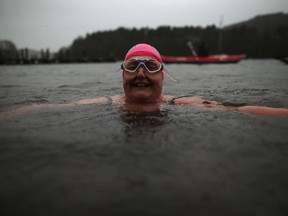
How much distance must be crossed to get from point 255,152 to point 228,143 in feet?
1.05

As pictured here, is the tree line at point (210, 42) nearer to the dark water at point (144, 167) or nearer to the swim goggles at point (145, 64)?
the swim goggles at point (145, 64)

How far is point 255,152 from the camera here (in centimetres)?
252

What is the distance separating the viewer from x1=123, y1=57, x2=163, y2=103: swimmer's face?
4.45 meters

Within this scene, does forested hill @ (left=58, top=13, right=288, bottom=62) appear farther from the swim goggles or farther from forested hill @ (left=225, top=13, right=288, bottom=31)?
the swim goggles

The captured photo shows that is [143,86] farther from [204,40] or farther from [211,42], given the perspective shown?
[211,42]

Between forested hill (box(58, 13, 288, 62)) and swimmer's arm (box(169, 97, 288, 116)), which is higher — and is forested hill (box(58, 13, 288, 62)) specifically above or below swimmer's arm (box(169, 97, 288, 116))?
above

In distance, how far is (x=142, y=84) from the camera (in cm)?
452

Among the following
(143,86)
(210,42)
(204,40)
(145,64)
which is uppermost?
(204,40)

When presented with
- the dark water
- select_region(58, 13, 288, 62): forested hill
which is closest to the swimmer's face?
the dark water

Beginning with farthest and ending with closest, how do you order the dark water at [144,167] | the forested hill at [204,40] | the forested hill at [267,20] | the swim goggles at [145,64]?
the forested hill at [267,20] < the forested hill at [204,40] < the swim goggles at [145,64] < the dark water at [144,167]

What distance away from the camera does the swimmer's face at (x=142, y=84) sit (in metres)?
4.45

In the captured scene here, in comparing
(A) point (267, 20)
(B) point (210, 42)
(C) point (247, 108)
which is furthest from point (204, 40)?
(C) point (247, 108)

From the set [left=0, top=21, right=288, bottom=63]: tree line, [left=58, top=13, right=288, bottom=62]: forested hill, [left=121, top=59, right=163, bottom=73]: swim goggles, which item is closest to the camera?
[left=121, top=59, right=163, bottom=73]: swim goggles

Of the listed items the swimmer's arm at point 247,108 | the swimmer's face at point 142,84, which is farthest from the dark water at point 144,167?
the swimmer's face at point 142,84
